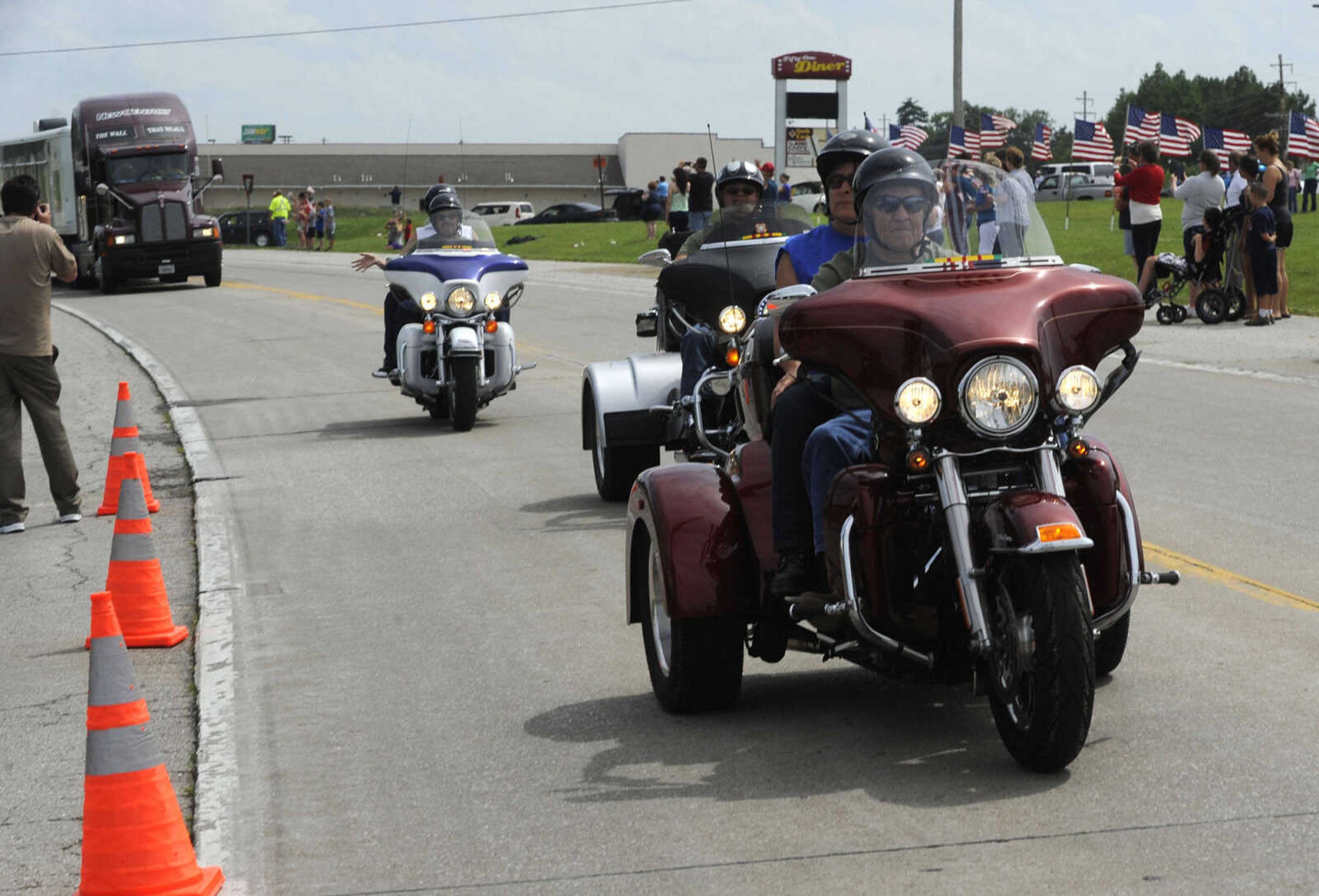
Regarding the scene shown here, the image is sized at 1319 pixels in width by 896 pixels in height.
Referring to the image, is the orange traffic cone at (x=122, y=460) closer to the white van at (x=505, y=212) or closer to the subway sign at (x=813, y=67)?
the subway sign at (x=813, y=67)

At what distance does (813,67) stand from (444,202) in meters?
46.5

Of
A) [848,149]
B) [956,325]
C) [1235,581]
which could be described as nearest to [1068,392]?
[956,325]

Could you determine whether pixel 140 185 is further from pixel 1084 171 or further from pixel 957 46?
pixel 1084 171

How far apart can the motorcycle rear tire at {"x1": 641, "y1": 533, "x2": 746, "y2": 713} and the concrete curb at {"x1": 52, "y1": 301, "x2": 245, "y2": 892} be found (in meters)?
1.42

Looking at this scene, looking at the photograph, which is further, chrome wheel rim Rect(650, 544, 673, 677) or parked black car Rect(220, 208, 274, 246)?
parked black car Rect(220, 208, 274, 246)

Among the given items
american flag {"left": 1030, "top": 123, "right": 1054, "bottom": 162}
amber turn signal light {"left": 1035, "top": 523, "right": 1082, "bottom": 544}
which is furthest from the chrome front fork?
american flag {"left": 1030, "top": 123, "right": 1054, "bottom": 162}

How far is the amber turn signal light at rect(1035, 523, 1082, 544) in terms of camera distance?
4.89 metres

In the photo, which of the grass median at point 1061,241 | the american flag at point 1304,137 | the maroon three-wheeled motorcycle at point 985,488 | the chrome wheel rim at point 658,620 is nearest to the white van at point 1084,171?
the grass median at point 1061,241

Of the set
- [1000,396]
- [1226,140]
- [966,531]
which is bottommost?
[966,531]

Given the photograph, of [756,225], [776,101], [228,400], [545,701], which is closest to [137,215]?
[228,400]

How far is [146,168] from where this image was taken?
37.0 meters

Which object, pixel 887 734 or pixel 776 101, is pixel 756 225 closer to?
pixel 887 734

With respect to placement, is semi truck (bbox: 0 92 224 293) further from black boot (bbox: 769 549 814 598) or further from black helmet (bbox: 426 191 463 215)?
black boot (bbox: 769 549 814 598)

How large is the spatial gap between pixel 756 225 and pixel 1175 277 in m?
13.9
